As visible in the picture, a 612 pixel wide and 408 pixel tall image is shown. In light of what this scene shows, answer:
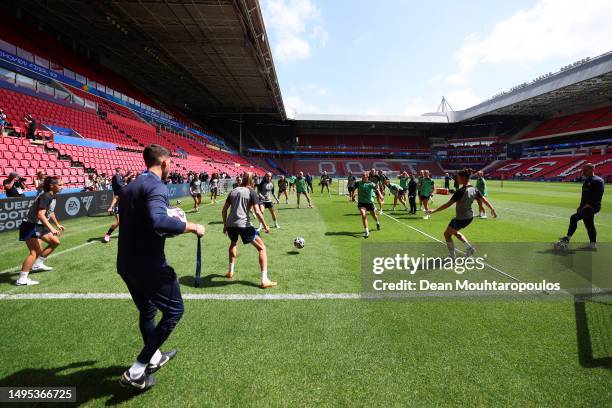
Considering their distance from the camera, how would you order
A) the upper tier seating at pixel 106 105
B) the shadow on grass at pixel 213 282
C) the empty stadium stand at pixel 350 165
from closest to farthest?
1. the shadow on grass at pixel 213 282
2. the upper tier seating at pixel 106 105
3. the empty stadium stand at pixel 350 165

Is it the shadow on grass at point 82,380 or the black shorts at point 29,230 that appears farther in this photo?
the black shorts at point 29,230

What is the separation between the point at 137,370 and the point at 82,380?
716 millimetres

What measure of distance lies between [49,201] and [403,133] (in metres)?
85.3

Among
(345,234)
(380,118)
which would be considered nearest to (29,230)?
(345,234)

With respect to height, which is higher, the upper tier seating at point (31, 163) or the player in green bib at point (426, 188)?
the upper tier seating at point (31, 163)

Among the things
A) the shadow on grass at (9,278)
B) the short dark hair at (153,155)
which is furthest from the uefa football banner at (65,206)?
the short dark hair at (153,155)

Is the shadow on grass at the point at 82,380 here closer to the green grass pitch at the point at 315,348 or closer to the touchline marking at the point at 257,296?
the green grass pitch at the point at 315,348

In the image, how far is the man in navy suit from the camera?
258 centimetres

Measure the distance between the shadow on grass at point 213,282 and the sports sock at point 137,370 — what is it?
2654 mm

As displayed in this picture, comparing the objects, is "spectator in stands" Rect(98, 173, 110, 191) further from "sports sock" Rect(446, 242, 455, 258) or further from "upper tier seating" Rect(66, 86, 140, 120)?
"sports sock" Rect(446, 242, 455, 258)

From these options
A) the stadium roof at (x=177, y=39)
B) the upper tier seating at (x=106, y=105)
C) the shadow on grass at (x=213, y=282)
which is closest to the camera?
the shadow on grass at (x=213, y=282)

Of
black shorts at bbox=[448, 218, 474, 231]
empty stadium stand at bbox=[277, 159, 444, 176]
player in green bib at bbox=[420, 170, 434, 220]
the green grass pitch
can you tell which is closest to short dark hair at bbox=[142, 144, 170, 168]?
the green grass pitch

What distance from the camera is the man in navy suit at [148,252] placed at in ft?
8.48

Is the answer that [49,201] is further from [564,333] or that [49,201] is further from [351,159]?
[351,159]
